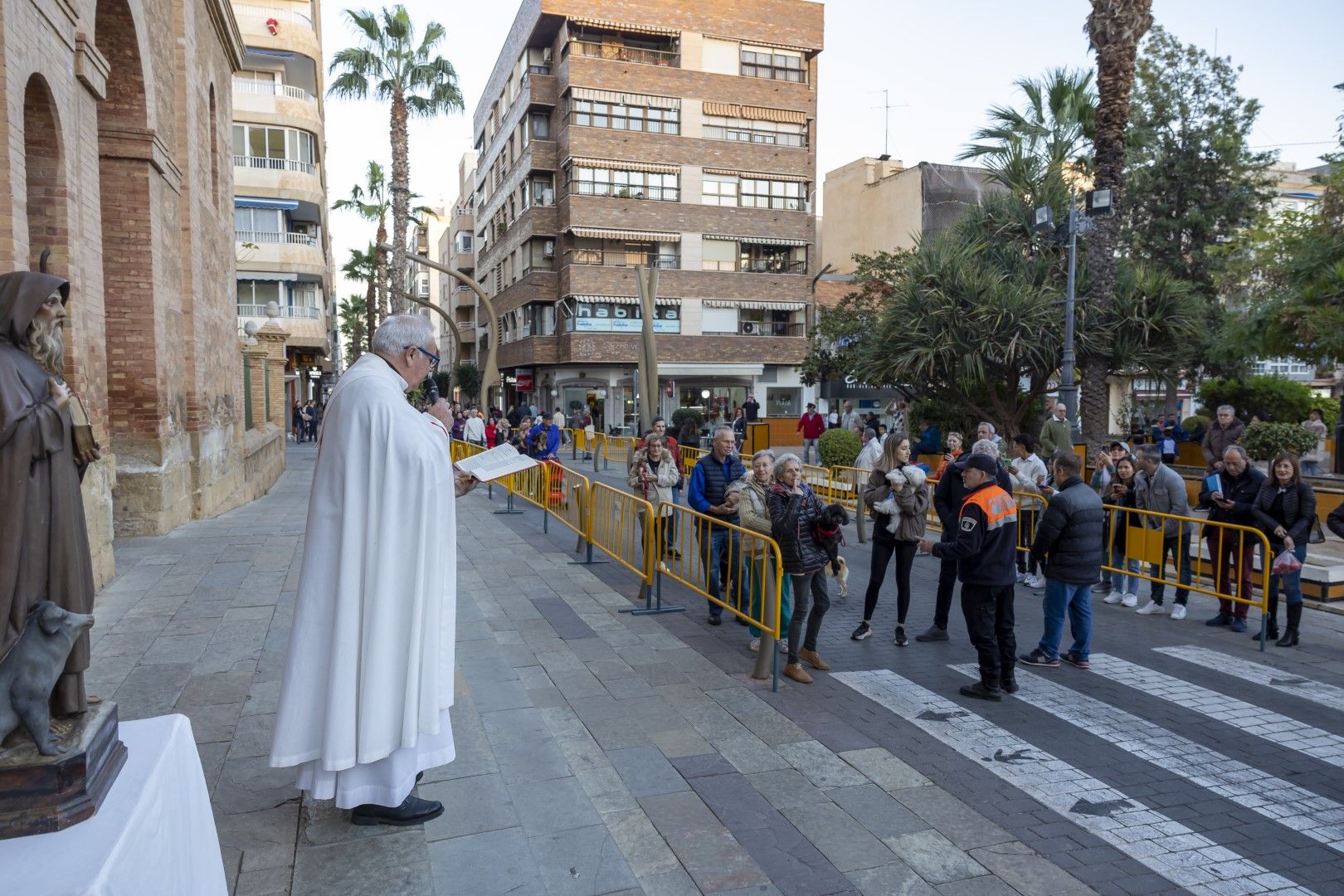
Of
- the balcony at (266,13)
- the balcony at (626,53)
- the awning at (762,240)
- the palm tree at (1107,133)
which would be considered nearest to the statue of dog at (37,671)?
the palm tree at (1107,133)

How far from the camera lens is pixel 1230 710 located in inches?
236

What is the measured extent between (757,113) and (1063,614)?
36.8 meters

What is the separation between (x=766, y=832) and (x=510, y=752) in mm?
1427

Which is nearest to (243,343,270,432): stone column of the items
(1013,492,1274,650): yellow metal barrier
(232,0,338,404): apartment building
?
(232,0,338,404): apartment building

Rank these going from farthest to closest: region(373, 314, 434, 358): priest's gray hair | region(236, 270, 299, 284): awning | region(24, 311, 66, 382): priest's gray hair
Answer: region(236, 270, 299, 284): awning
region(373, 314, 434, 358): priest's gray hair
region(24, 311, 66, 382): priest's gray hair

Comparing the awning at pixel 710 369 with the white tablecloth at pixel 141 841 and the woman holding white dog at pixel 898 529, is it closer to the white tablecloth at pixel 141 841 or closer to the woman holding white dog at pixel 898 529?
the woman holding white dog at pixel 898 529

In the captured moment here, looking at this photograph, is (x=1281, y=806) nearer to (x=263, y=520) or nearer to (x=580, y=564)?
(x=580, y=564)

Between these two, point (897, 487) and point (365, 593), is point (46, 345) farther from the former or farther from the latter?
point (897, 487)

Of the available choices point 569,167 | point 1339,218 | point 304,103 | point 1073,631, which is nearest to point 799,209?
point 569,167

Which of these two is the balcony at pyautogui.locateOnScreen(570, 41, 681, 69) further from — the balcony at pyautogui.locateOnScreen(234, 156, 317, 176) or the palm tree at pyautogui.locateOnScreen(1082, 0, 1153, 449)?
the palm tree at pyautogui.locateOnScreen(1082, 0, 1153, 449)

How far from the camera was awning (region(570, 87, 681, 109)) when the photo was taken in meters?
37.5

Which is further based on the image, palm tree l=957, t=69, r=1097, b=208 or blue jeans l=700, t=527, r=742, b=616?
palm tree l=957, t=69, r=1097, b=208

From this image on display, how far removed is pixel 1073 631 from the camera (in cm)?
693

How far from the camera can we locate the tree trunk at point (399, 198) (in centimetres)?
2889
